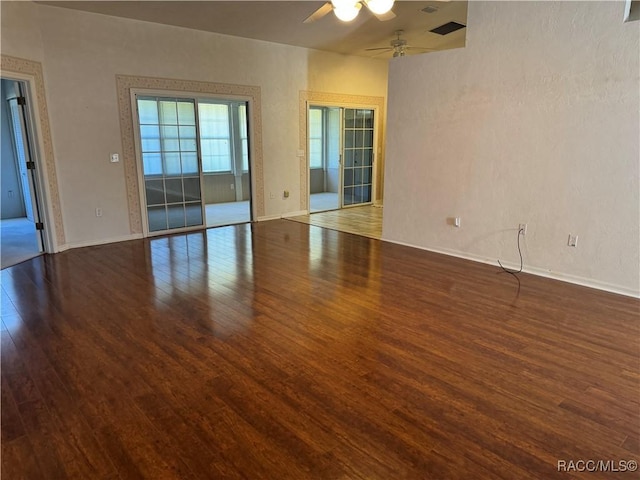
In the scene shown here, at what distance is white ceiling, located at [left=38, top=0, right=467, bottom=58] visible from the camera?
533cm

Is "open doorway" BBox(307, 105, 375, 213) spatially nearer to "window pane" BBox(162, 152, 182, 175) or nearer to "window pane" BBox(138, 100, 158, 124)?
"window pane" BBox(162, 152, 182, 175)

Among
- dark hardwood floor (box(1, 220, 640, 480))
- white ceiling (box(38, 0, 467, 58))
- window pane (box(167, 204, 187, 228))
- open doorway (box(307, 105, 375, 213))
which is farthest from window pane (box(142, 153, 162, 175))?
open doorway (box(307, 105, 375, 213))

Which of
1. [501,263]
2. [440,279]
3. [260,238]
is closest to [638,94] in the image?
[501,263]

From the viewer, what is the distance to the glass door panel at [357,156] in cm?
867

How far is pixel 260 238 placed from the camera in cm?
629

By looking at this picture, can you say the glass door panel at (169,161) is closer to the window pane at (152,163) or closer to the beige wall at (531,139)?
the window pane at (152,163)

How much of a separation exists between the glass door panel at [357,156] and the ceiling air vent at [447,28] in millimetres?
2098

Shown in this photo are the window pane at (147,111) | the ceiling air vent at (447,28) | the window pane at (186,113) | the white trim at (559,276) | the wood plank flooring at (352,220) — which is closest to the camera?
the white trim at (559,276)

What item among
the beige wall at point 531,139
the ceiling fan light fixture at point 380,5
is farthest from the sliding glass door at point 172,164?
the ceiling fan light fixture at point 380,5

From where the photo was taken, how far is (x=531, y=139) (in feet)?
14.5

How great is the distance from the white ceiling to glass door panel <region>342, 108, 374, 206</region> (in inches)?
52.1

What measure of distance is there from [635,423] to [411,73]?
4.48m

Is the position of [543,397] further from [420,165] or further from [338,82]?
[338,82]

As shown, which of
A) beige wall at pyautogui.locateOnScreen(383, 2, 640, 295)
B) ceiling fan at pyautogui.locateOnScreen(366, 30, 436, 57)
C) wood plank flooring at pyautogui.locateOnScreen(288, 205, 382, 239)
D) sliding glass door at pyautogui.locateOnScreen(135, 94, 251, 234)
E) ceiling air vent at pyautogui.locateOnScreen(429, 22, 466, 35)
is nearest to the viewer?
beige wall at pyautogui.locateOnScreen(383, 2, 640, 295)
